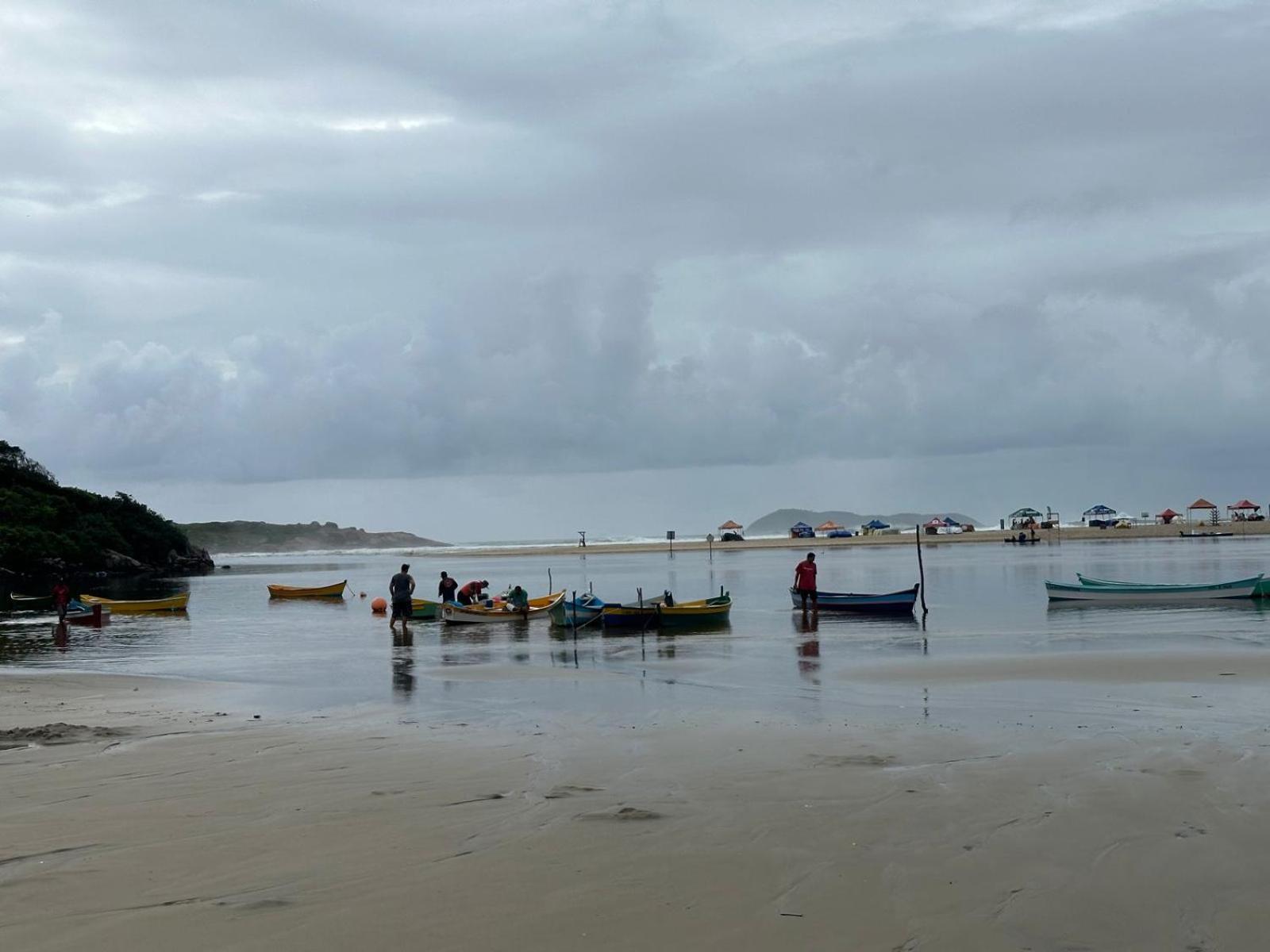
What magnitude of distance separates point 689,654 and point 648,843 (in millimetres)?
17884

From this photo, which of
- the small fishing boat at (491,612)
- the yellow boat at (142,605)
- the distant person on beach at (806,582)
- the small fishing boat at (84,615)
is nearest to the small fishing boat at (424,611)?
the small fishing boat at (491,612)

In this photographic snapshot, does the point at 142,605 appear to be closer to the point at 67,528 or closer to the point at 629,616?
the point at 629,616

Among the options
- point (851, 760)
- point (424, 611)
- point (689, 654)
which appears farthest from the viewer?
point (424, 611)

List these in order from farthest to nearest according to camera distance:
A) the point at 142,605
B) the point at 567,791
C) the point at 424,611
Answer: the point at 142,605
the point at 424,611
the point at 567,791

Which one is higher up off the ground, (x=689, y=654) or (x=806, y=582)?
(x=806, y=582)

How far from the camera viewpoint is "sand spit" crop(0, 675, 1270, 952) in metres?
6.58

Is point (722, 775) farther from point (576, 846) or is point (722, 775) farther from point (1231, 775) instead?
point (1231, 775)

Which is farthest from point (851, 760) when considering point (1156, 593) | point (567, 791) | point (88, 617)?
point (88, 617)

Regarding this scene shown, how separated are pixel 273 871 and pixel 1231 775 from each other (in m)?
8.80

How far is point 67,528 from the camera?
93812mm

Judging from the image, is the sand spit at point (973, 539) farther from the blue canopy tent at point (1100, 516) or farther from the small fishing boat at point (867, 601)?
the small fishing boat at point (867, 601)

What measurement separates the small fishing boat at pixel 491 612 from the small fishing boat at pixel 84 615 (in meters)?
14.6

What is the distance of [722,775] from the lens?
11055mm

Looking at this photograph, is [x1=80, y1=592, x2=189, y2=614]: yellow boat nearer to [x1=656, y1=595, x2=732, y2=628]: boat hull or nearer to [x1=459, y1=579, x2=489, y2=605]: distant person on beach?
[x1=459, y1=579, x2=489, y2=605]: distant person on beach
